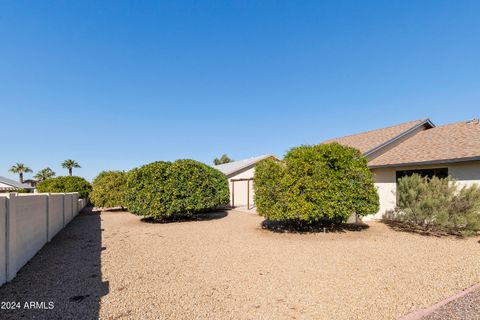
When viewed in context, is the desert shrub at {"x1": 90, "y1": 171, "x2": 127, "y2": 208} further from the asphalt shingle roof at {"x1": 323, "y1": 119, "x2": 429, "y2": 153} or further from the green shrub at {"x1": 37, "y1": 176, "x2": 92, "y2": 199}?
the asphalt shingle roof at {"x1": 323, "y1": 119, "x2": 429, "y2": 153}

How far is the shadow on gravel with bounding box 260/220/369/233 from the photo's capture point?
33.9ft

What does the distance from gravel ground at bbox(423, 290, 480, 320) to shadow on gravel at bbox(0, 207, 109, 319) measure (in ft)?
16.1

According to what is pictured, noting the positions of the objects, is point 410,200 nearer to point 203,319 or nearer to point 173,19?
point 203,319

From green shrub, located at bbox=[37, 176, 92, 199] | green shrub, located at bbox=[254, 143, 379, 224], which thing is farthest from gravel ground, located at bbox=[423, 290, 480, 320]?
green shrub, located at bbox=[37, 176, 92, 199]

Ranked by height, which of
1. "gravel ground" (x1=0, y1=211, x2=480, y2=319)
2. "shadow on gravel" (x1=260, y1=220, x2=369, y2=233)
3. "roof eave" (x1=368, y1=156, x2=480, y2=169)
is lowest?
"shadow on gravel" (x1=260, y1=220, x2=369, y2=233)

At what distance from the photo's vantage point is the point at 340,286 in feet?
15.4

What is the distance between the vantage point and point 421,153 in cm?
1191

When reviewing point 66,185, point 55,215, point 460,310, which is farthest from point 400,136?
point 66,185

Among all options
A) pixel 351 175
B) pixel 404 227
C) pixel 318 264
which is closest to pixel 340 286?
pixel 318 264

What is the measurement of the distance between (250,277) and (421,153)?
431 inches

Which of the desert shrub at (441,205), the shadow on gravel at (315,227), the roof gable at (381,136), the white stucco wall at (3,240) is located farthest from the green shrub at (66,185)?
the desert shrub at (441,205)

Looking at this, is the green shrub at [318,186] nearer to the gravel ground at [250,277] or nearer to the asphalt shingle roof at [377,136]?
the gravel ground at [250,277]

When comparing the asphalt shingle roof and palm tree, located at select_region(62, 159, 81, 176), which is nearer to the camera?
the asphalt shingle roof

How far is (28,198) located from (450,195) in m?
13.2
